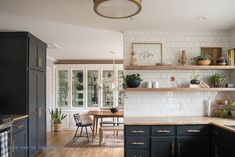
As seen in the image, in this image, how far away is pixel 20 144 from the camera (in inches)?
139

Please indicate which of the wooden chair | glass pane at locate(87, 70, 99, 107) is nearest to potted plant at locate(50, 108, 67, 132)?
glass pane at locate(87, 70, 99, 107)

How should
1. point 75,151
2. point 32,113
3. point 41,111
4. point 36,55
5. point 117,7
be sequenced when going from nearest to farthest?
point 117,7
point 32,113
point 36,55
point 41,111
point 75,151

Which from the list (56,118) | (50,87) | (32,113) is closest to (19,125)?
(32,113)

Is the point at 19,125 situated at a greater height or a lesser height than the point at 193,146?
greater

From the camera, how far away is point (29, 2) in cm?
254

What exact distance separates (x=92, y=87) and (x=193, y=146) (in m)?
4.77

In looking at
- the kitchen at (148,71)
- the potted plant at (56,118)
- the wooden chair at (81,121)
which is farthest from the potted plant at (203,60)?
the potted plant at (56,118)

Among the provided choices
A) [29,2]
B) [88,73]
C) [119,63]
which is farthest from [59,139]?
[29,2]

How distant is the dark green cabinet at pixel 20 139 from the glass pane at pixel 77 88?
12.2ft

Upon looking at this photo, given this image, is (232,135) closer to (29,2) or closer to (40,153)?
(29,2)

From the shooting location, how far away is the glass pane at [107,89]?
7.51 metres

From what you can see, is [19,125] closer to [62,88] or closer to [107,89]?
[62,88]

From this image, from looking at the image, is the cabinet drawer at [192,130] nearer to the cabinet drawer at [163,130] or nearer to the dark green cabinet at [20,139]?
the cabinet drawer at [163,130]

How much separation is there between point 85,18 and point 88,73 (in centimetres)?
447
